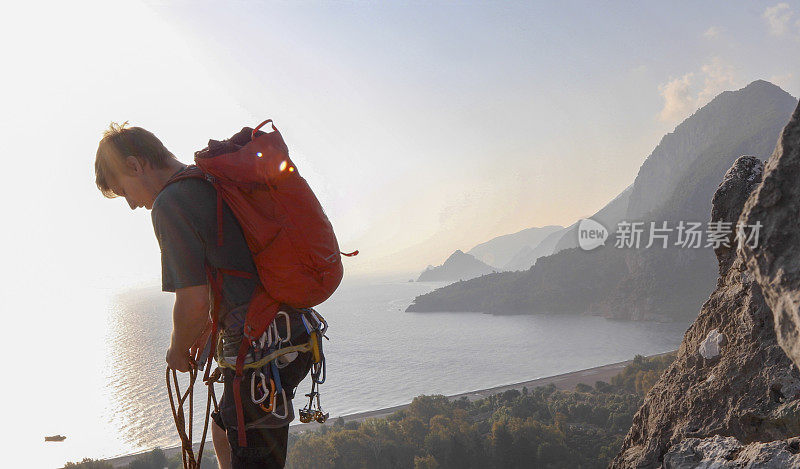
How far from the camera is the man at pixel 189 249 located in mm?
2150

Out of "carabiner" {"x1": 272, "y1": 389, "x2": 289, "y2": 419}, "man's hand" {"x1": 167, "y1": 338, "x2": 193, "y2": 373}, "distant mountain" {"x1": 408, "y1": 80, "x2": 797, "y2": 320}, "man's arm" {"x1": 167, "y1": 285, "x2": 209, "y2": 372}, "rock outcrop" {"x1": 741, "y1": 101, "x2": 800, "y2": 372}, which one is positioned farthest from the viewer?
"distant mountain" {"x1": 408, "y1": 80, "x2": 797, "y2": 320}

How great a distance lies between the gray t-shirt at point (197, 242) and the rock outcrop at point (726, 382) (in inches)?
98.8

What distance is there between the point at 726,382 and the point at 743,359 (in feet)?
0.61

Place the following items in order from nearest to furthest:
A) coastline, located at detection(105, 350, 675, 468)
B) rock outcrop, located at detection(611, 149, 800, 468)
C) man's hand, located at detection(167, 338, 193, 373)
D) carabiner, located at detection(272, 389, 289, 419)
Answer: man's hand, located at detection(167, 338, 193, 373)
carabiner, located at detection(272, 389, 289, 419)
rock outcrop, located at detection(611, 149, 800, 468)
coastline, located at detection(105, 350, 675, 468)

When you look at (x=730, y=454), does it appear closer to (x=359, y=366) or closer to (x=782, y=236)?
(x=782, y=236)

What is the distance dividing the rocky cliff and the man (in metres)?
2.05

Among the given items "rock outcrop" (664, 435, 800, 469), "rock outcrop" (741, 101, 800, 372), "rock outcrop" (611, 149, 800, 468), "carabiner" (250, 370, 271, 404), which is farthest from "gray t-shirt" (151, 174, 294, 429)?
"rock outcrop" (611, 149, 800, 468)

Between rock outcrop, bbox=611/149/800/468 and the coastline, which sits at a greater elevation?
rock outcrop, bbox=611/149/800/468

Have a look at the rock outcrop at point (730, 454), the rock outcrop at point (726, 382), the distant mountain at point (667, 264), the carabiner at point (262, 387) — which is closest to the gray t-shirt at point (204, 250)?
the carabiner at point (262, 387)

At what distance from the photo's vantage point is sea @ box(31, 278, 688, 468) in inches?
2416

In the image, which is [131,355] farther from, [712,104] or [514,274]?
[712,104]

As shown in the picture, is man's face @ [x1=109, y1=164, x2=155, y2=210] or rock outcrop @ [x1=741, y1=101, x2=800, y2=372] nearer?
rock outcrop @ [x1=741, y1=101, x2=800, y2=372]

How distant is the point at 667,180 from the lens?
546ft

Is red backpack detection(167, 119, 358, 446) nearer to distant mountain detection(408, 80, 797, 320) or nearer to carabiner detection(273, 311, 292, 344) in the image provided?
carabiner detection(273, 311, 292, 344)
